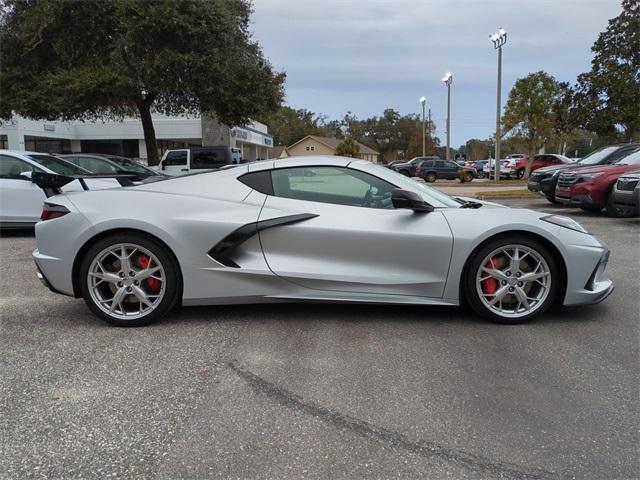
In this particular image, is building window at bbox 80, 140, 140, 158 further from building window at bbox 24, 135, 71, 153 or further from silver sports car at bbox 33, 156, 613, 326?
silver sports car at bbox 33, 156, 613, 326

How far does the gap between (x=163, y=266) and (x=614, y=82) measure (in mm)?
20074

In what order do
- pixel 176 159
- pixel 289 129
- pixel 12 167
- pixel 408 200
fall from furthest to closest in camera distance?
pixel 289 129 → pixel 176 159 → pixel 12 167 → pixel 408 200

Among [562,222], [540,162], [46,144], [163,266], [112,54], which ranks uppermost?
[112,54]

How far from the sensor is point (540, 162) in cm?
2681

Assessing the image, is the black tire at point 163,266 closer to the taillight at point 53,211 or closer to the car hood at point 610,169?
the taillight at point 53,211

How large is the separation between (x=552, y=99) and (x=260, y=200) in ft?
112

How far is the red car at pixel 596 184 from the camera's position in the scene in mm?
10602

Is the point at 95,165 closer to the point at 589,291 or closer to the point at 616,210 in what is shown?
the point at 589,291

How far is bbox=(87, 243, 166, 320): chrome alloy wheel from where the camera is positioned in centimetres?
407

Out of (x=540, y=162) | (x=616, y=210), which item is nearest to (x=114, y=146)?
(x=540, y=162)

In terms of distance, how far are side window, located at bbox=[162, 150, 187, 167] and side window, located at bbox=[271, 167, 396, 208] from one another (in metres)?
15.2

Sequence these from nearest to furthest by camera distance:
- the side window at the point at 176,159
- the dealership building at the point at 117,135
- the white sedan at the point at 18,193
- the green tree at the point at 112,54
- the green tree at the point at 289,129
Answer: the white sedan at the point at 18,193, the green tree at the point at 112,54, the side window at the point at 176,159, the dealership building at the point at 117,135, the green tree at the point at 289,129

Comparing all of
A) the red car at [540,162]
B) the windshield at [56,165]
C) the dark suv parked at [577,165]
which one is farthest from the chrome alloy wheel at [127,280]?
the red car at [540,162]

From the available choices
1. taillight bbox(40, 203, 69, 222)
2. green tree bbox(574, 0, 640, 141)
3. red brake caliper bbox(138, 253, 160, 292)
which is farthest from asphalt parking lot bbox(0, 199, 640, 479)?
green tree bbox(574, 0, 640, 141)
